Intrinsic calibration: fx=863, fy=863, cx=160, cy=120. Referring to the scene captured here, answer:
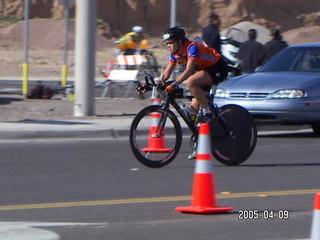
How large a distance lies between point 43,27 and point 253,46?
3602 centimetres

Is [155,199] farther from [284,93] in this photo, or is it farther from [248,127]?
[284,93]

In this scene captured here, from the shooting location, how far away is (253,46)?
19.8m

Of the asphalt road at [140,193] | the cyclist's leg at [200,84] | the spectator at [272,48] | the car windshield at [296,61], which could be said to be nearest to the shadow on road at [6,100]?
the spectator at [272,48]

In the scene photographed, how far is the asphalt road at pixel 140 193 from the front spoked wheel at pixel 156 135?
163mm

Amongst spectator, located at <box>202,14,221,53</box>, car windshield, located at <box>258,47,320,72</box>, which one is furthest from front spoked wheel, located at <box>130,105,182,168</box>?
spectator, located at <box>202,14,221,53</box>

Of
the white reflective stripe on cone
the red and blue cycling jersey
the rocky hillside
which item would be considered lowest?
the white reflective stripe on cone

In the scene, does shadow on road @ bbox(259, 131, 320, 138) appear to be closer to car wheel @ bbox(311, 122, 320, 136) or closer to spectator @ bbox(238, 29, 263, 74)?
car wheel @ bbox(311, 122, 320, 136)

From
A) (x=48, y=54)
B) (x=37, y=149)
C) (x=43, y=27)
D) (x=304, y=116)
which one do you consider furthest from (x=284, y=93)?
(x=43, y=27)

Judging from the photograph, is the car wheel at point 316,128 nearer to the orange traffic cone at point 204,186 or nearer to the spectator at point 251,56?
the spectator at point 251,56

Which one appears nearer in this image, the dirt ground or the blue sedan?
the blue sedan

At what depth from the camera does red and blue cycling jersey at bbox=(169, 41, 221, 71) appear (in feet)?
34.7

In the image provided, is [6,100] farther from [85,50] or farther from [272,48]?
[272,48]

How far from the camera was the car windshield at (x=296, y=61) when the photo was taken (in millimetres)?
15289

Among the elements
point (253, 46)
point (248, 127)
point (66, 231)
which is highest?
point (253, 46)
